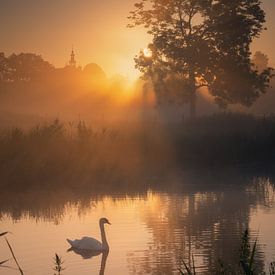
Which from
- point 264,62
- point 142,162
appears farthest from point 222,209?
point 264,62

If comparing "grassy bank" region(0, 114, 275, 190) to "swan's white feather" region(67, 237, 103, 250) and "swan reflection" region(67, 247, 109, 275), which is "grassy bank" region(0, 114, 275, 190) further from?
"swan reflection" region(67, 247, 109, 275)

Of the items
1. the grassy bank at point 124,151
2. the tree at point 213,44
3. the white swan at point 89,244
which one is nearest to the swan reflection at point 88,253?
the white swan at point 89,244

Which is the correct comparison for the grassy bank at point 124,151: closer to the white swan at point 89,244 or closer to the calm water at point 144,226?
the calm water at point 144,226

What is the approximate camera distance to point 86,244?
15555 mm

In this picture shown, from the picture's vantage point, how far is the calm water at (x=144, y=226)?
46.0 ft

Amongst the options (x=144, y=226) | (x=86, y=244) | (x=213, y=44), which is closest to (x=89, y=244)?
(x=86, y=244)

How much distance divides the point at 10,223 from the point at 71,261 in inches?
163

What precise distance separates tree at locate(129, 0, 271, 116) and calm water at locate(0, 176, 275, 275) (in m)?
19.6

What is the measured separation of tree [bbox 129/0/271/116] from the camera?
44312 mm

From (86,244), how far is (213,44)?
30532 mm

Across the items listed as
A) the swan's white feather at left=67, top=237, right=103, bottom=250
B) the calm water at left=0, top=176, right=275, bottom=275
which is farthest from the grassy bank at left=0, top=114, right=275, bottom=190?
the swan's white feather at left=67, top=237, right=103, bottom=250

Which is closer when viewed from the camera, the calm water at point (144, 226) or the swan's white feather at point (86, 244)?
the calm water at point (144, 226)

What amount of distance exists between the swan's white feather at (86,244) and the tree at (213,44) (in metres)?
29.5

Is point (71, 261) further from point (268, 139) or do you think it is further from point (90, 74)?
point (90, 74)
